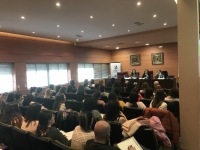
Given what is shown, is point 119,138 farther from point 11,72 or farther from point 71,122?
point 11,72

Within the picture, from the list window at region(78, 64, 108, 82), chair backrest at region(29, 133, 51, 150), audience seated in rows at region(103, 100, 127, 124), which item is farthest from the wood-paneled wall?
chair backrest at region(29, 133, 51, 150)

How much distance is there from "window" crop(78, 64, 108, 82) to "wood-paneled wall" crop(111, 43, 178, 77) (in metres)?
1.49

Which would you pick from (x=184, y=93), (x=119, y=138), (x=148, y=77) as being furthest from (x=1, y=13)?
(x=148, y=77)

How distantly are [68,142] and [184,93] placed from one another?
2.26 m

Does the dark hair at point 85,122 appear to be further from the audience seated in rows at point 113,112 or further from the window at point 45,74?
the window at point 45,74

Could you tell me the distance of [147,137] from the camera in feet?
7.14

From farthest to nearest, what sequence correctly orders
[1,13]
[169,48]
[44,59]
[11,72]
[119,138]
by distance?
1. [169,48]
2. [44,59]
3. [11,72]
4. [1,13]
5. [119,138]

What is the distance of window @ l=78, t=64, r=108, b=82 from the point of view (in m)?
12.0

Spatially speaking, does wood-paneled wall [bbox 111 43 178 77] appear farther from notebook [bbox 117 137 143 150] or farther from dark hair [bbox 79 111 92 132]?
dark hair [bbox 79 111 92 132]

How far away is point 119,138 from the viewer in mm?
2373

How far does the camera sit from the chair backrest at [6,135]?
2.38 meters

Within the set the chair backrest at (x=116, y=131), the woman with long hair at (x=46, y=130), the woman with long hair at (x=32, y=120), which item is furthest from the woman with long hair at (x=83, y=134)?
the woman with long hair at (x=32, y=120)

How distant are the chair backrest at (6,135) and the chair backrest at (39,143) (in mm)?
580

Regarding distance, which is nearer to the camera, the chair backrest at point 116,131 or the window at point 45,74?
the chair backrest at point 116,131
